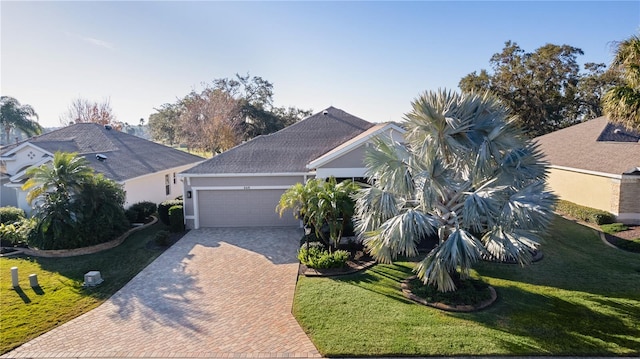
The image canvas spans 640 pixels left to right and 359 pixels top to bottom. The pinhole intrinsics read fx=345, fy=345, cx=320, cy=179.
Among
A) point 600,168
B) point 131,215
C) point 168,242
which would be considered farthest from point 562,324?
point 131,215

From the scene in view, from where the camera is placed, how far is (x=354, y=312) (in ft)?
29.1

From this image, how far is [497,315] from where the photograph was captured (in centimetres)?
867

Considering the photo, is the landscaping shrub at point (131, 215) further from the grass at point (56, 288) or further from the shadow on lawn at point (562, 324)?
the shadow on lawn at point (562, 324)

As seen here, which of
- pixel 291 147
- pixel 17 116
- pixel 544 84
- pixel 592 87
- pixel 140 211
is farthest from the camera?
pixel 17 116

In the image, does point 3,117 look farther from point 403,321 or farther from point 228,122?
point 403,321

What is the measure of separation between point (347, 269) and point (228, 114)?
35631 millimetres

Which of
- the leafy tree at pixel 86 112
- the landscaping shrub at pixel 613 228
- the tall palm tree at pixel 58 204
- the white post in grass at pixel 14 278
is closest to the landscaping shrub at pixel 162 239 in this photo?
the tall palm tree at pixel 58 204

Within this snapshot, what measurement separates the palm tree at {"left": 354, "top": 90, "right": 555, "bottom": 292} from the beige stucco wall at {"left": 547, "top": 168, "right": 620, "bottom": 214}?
10587 mm

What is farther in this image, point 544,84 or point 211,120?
point 211,120

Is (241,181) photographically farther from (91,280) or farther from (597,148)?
(597,148)

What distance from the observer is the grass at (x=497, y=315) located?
738 cm

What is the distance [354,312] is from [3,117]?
45.3 m

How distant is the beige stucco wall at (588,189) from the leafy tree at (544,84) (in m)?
14.1

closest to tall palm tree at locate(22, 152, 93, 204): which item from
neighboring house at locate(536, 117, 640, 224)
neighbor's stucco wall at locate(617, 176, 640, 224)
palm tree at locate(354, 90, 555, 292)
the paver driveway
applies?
the paver driveway
